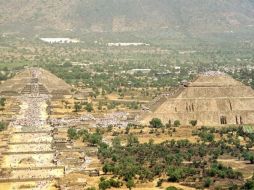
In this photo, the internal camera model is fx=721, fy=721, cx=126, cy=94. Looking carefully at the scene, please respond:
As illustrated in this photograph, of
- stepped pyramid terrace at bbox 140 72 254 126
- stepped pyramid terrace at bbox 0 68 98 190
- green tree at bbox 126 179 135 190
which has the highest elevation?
stepped pyramid terrace at bbox 140 72 254 126

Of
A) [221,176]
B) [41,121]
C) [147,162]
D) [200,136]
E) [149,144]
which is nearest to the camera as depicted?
[221,176]

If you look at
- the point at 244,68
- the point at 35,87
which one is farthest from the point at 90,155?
the point at 244,68

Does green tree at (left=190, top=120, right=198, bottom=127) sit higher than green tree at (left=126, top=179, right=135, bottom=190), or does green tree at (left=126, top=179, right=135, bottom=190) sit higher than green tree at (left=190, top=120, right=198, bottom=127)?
green tree at (left=190, top=120, right=198, bottom=127)

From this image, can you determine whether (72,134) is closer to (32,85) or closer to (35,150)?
(35,150)

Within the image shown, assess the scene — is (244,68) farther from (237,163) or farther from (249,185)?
(249,185)

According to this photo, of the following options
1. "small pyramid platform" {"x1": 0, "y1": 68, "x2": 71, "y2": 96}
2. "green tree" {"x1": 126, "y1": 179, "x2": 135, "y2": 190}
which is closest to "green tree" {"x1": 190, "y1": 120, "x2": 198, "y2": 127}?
"green tree" {"x1": 126, "y1": 179, "x2": 135, "y2": 190}

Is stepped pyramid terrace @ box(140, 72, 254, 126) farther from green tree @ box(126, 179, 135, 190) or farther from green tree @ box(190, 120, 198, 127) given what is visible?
green tree @ box(126, 179, 135, 190)
